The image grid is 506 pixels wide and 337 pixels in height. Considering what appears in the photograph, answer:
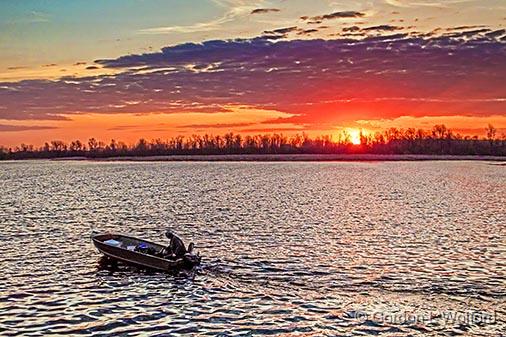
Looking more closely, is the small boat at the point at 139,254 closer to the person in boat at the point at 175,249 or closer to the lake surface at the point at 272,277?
the person in boat at the point at 175,249

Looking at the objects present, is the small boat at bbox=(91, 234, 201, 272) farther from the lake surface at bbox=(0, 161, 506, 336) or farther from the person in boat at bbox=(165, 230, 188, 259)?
the lake surface at bbox=(0, 161, 506, 336)

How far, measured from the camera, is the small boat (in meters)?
28.8

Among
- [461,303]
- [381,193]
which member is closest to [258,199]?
[381,193]

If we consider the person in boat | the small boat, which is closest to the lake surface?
the small boat

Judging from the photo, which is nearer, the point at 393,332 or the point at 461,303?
the point at 393,332

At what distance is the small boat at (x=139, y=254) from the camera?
28.8 meters

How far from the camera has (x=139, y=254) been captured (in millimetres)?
29750

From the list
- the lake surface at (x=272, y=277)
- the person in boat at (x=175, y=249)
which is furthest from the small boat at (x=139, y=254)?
the lake surface at (x=272, y=277)

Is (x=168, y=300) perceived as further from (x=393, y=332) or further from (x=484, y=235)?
(x=484, y=235)

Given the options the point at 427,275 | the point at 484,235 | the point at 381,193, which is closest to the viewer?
the point at 427,275

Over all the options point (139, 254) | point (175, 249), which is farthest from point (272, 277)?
point (139, 254)

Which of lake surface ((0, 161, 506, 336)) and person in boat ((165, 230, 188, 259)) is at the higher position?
person in boat ((165, 230, 188, 259))

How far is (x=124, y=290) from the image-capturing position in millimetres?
26031

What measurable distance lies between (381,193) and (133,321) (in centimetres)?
6048
